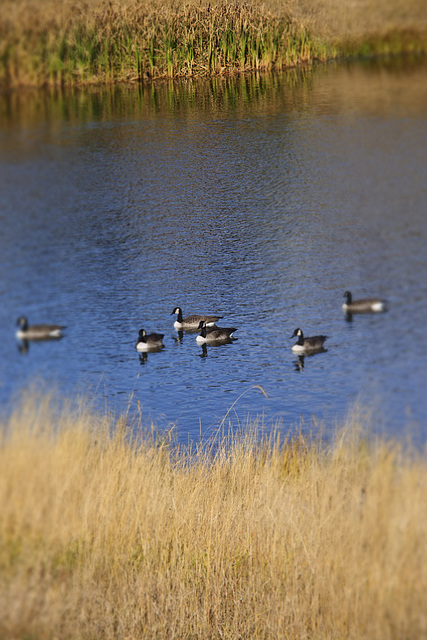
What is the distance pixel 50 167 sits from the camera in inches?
290

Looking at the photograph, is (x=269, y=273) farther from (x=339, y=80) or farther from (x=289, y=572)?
(x=289, y=572)

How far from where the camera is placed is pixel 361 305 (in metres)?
7.23

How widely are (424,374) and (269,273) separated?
6.20 feet

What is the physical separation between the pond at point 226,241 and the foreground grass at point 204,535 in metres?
0.39

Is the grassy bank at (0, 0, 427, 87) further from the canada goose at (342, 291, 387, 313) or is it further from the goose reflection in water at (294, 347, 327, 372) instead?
the goose reflection in water at (294, 347, 327, 372)

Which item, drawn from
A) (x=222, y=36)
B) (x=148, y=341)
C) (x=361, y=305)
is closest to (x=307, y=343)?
(x=361, y=305)

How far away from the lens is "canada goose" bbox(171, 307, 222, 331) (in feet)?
24.5

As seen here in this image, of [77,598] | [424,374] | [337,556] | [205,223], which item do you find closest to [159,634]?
[77,598]

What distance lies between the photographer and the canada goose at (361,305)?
7.08 metres

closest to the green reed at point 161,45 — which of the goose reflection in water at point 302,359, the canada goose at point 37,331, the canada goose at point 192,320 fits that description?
the canada goose at point 37,331

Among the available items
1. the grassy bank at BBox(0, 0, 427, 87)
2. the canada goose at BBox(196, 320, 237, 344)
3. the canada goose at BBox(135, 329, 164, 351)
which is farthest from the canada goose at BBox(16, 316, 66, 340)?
the grassy bank at BBox(0, 0, 427, 87)

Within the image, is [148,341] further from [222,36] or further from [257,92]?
[222,36]

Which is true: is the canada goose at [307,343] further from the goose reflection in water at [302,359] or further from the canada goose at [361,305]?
the canada goose at [361,305]

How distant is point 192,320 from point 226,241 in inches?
41.0
